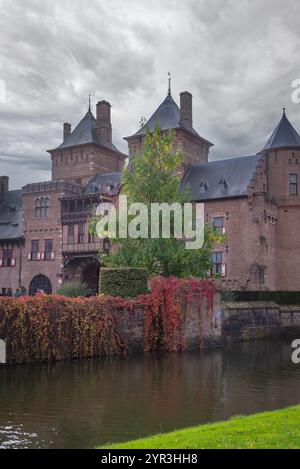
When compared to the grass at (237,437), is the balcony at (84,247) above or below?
above

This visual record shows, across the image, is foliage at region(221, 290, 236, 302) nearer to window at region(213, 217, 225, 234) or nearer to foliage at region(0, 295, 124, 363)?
window at region(213, 217, 225, 234)

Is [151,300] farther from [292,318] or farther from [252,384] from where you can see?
[292,318]

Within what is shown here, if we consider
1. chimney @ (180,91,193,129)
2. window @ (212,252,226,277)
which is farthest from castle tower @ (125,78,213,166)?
window @ (212,252,226,277)

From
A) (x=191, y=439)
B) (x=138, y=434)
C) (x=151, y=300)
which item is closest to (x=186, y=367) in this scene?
(x=151, y=300)

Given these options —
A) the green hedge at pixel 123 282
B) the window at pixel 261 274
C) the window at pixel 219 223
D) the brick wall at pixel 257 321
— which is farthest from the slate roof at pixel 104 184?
the green hedge at pixel 123 282

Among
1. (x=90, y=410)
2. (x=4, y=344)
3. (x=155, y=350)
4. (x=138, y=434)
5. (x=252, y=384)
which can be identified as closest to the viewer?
(x=138, y=434)

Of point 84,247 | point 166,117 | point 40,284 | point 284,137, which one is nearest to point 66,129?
point 166,117

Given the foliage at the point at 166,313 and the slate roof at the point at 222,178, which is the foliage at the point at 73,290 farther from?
the slate roof at the point at 222,178

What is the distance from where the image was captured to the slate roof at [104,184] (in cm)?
4244

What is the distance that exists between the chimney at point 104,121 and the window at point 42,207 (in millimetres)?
8792

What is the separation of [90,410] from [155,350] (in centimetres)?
1093

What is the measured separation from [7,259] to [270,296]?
2403 cm

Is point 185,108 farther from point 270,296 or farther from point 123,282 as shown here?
point 123,282

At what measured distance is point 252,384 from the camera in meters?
14.8
